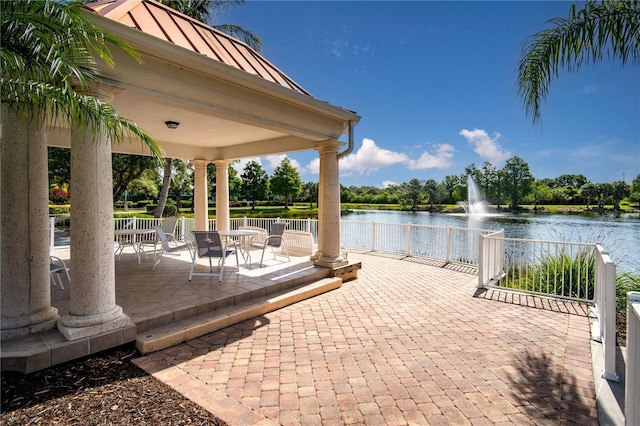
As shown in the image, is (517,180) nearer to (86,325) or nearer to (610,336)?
(610,336)

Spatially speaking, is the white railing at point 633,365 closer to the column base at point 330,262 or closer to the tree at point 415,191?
the column base at point 330,262

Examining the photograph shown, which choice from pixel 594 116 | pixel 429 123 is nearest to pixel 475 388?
pixel 594 116

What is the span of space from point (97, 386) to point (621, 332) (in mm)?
5766

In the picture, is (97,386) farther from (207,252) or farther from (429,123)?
(429,123)

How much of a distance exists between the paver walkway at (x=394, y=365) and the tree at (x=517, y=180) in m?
42.9

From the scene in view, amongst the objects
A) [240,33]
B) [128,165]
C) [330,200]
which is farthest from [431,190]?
[330,200]

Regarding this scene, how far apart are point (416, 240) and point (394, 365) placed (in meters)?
6.28

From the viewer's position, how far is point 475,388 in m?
2.65

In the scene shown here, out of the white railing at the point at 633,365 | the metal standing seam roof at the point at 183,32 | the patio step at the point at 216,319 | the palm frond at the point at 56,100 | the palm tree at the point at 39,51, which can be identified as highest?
the metal standing seam roof at the point at 183,32

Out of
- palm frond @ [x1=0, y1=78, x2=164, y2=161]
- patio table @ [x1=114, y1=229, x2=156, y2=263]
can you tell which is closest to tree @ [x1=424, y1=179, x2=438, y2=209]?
patio table @ [x1=114, y1=229, x2=156, y2=263]

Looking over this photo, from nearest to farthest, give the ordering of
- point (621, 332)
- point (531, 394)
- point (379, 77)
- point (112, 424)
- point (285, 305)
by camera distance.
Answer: point (112, 424) < point (531, 394) < point (621, 332) < point (285, 305) < point (379, 77)

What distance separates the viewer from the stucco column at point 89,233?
2.99m

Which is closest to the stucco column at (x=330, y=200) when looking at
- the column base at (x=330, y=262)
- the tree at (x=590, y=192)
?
the column base at (x=330, y=262)

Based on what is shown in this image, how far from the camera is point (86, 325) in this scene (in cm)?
302
